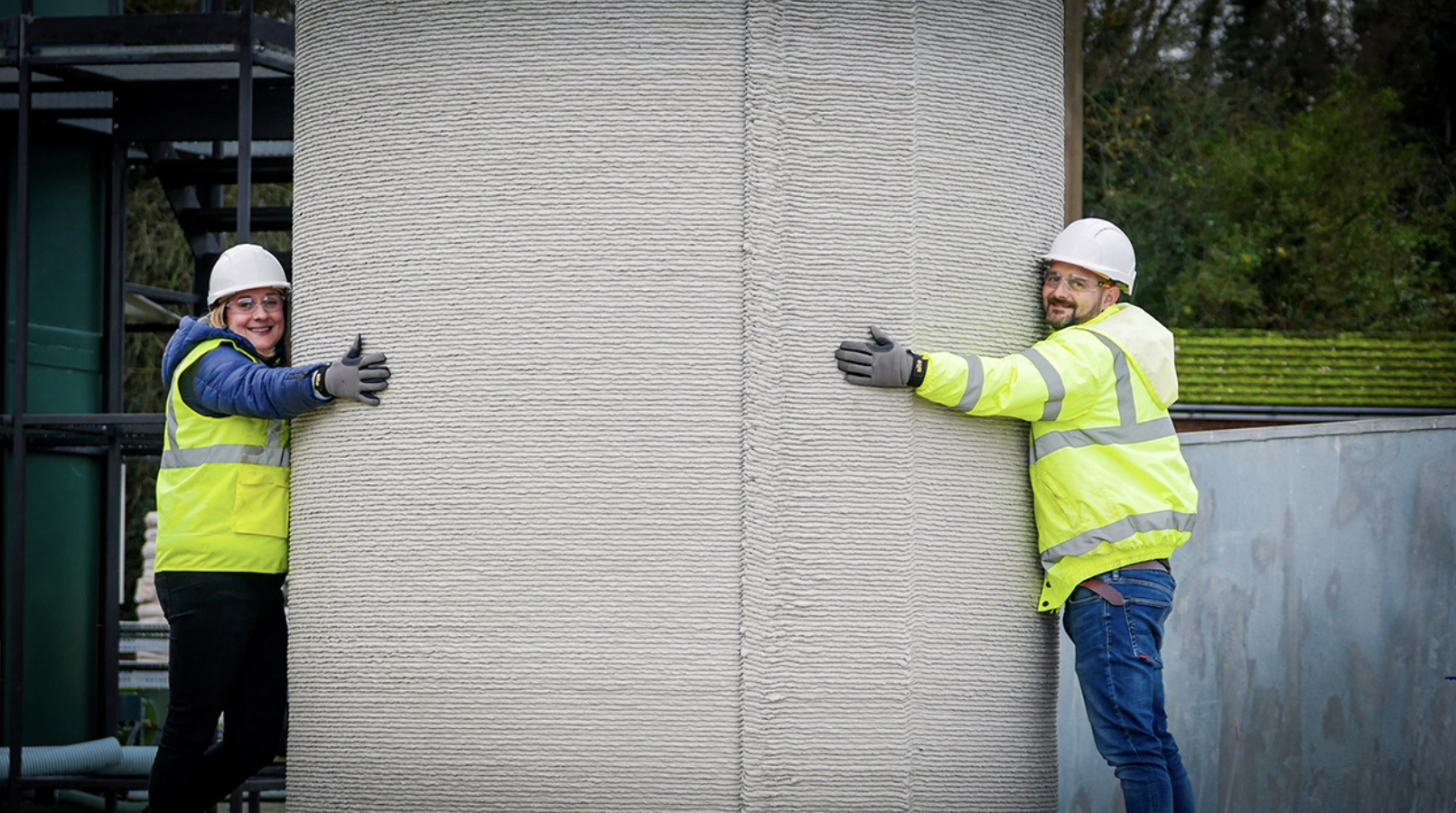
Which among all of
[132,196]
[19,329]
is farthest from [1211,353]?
[19,329]

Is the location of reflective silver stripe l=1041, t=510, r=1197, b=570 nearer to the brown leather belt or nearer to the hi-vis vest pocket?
the brown leather belt

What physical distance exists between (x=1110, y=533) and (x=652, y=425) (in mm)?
1270

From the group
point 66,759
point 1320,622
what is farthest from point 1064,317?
point 66,759

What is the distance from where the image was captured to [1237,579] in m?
5.51

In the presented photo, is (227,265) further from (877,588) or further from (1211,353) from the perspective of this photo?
(1211,353)

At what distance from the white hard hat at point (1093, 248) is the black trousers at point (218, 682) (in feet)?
8.14

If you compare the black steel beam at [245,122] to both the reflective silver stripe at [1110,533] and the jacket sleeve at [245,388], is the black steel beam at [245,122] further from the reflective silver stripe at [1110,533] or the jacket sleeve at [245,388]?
the reflective silver stripe at [1110,533]

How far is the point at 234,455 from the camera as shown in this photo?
4.45m

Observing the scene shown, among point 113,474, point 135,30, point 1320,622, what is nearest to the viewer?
point 1320,622

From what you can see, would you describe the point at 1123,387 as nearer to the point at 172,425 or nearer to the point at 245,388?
Answer: the point at 245,388

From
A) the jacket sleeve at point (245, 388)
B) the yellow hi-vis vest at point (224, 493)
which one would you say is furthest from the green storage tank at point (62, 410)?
the jacket sleeve at point (245, 388)

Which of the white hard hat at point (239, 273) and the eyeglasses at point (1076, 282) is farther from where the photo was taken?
the white hard hat at point (239, 273)

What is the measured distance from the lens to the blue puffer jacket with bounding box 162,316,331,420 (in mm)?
4059

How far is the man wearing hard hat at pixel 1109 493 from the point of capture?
410 centimetres
